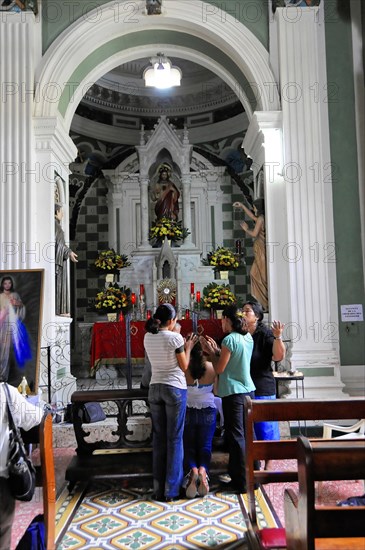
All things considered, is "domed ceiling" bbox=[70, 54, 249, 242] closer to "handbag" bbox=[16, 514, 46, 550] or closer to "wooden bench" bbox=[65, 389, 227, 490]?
"wooden bench" bbox=[65, 389, 227, 490]

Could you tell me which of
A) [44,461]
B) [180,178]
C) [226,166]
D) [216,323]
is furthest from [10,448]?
[226,166]

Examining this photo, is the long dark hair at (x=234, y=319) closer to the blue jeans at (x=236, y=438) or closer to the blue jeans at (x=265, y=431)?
the blue jeans at (x=236, y=438)

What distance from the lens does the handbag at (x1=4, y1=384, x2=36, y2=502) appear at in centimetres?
261

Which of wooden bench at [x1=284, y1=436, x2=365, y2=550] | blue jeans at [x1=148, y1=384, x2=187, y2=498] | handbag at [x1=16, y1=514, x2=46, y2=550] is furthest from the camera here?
blue jeans at [x1=148, y1=384, x2=187, y2=498]

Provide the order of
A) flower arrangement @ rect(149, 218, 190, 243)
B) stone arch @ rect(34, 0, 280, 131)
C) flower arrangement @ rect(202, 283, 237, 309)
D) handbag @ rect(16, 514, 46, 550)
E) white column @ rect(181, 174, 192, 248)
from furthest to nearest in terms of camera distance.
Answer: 1. white column @ rect(181, 174, 192, 248)
2. flower arrangement @ rect(149, 218, 190, 243)
3. flower arrangement @ rect(202, 283, 237, 309)
4. stone arch @ rect(34, 0, 280, 131)
5. handbag @ rect(16, 514, 46, 550)

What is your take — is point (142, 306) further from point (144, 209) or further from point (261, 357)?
point (261, 357)

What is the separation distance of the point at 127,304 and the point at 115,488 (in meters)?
4.91

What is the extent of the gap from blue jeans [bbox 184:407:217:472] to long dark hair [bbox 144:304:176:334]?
82cm

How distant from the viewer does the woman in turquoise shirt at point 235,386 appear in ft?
14.4

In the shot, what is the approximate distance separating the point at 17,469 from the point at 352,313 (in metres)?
5.38

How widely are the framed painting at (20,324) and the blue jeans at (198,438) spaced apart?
2.09 metres

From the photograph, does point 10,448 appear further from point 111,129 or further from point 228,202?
point 111,129

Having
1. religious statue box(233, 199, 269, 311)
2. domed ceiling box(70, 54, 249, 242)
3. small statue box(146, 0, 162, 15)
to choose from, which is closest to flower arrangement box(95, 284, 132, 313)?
religious statue box(233, 199, 269, 311)

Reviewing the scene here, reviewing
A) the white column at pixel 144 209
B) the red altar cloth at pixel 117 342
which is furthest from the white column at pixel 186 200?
the red altar cloth at pixel 117 342
